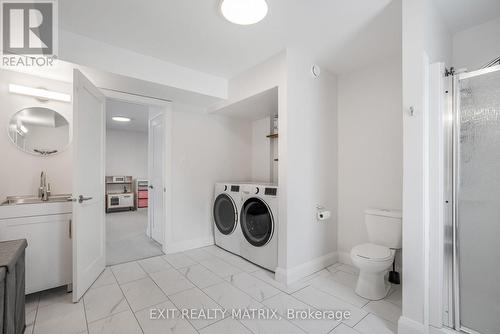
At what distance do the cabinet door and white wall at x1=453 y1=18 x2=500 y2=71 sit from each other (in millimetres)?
3947

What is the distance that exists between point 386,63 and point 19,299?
3806 millimetres

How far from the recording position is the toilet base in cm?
200

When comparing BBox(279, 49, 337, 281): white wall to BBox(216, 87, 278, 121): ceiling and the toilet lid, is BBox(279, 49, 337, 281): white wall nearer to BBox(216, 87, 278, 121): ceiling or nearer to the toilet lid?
BBox(216, 87, 278, 121): ceiling

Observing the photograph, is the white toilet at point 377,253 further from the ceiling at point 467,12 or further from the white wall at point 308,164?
the ceiling at point 467,12

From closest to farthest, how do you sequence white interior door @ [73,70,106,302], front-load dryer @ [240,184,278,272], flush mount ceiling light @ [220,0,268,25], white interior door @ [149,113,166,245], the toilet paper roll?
flush mount ceiling light @ [220,0,268,25] < white interior door @ [73,70,106,302] < front-load dryer @ [240,184,278,272] < the toilet paper roll < white interior door @ [149,113,166,245]

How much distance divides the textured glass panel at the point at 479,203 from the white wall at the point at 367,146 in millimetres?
918

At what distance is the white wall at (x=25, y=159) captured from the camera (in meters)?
2.23

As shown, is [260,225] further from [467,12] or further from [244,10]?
[467,12]

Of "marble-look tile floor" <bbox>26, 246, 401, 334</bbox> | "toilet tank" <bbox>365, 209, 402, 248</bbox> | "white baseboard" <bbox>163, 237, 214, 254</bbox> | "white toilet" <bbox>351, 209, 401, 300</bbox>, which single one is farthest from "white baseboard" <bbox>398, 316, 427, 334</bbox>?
"white baseboard" <bbox>163, 237, 214, 254</bbox>

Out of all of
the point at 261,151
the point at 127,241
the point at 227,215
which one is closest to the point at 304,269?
the point at 227,215

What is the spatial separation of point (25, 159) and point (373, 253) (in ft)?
11.6

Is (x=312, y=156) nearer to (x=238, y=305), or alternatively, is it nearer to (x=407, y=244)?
(x=407, y=244)

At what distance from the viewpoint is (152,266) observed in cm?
271

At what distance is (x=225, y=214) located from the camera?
10.5 ft
